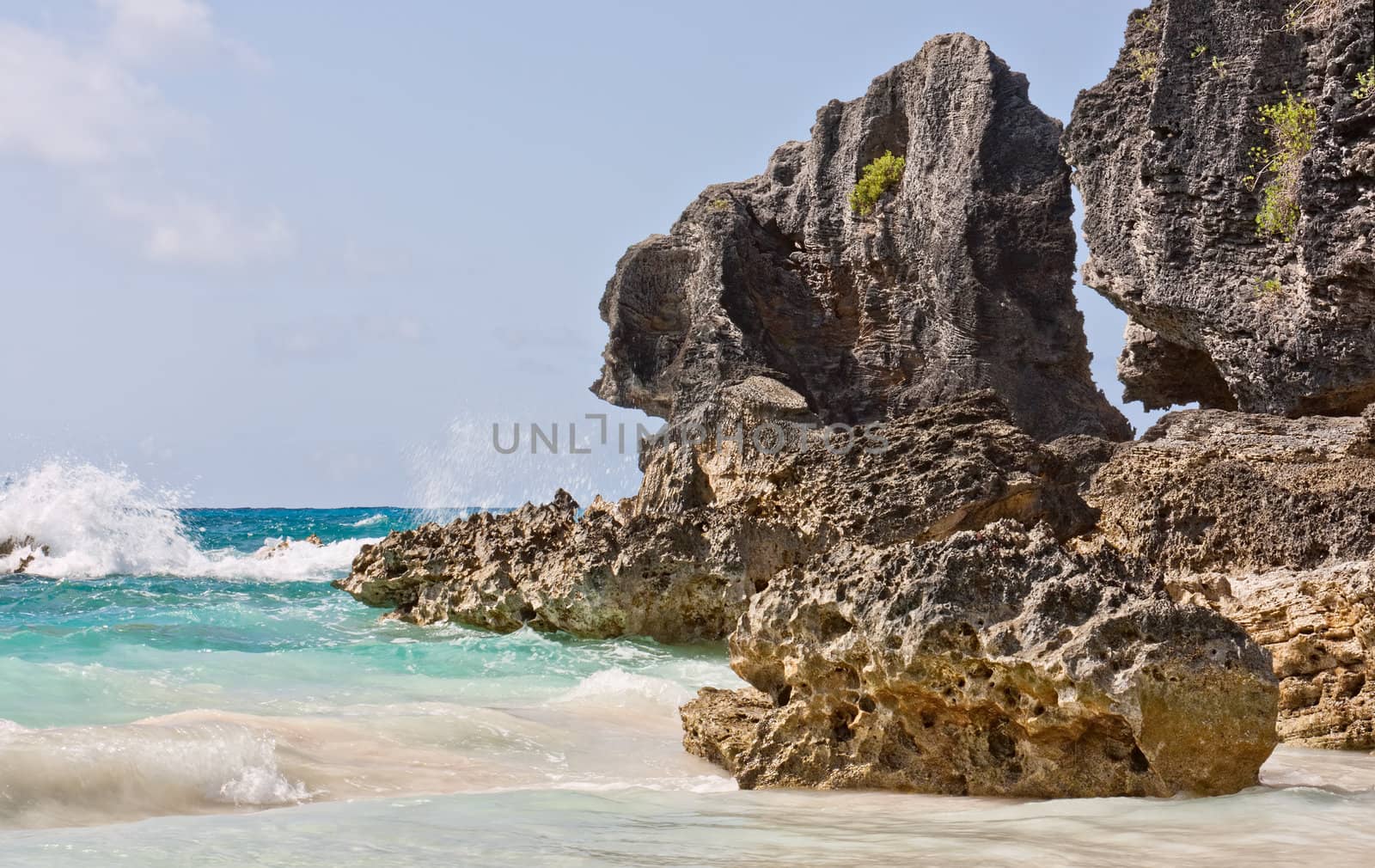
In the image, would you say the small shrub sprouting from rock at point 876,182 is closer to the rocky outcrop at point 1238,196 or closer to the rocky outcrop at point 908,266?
the rocky outcrop at point 908,266

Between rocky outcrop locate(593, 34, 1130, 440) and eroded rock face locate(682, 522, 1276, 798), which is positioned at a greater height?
rocky outcrop locate(593, 34, 1130, 440)

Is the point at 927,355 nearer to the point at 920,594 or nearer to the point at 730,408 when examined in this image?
the point at 730,408

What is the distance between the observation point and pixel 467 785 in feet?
16.9

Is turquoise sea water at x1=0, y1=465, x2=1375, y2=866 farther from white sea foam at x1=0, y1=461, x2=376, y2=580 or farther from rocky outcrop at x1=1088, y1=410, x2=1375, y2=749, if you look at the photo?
white sea foam at x1=0, y1=461, x2=376, y2=580

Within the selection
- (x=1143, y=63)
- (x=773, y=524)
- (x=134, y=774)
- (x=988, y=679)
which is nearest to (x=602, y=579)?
(x=773, y=524)

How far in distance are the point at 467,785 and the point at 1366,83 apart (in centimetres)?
1028

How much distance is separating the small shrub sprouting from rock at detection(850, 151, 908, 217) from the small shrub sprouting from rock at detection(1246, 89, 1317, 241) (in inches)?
278

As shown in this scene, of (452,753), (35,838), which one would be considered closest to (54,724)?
(452,753)

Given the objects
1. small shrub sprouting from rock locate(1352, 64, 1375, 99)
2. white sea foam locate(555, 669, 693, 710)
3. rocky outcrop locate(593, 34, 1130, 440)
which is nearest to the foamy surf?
white sea foam locate(555, 669, 693, 710)

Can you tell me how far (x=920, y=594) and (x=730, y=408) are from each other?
7659mm

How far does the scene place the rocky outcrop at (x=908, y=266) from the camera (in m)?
17.2

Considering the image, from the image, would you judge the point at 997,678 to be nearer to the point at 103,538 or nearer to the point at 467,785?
the point at 467,785

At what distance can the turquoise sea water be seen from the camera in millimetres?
3656

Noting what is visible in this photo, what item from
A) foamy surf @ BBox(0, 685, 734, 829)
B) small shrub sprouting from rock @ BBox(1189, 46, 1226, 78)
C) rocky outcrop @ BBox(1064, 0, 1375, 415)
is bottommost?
foamy surf @ BBox(0, 685, 734, 829)
